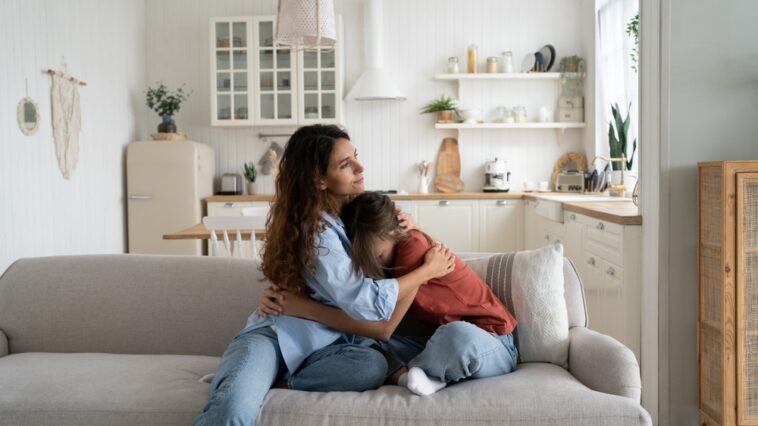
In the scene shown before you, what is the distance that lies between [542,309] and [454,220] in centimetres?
356

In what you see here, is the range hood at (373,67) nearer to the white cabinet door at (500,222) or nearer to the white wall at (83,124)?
the white cabinet door at (500,222)

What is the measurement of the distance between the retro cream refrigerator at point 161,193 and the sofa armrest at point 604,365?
3.90 m

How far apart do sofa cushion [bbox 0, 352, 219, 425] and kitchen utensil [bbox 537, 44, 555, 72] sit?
4602 mm

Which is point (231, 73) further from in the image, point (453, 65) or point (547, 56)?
point (547, 56)

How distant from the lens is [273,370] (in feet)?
6.52

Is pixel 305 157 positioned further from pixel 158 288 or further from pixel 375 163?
pixel 375 163

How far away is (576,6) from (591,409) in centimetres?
498

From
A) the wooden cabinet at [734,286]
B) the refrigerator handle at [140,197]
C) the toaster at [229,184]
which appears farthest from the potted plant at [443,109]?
the wooden cabinet at [734,286]

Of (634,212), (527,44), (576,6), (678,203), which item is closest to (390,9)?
(527,44)

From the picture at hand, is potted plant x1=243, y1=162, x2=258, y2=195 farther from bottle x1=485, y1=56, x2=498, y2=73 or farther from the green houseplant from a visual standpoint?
the green houseplant

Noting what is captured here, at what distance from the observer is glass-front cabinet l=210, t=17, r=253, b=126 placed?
5875mm

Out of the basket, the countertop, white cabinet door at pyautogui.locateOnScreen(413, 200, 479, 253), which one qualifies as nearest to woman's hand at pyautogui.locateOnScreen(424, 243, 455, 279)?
the countertop

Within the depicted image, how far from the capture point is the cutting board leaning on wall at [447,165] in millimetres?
6160

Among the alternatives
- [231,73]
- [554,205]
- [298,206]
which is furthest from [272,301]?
[231,73]
